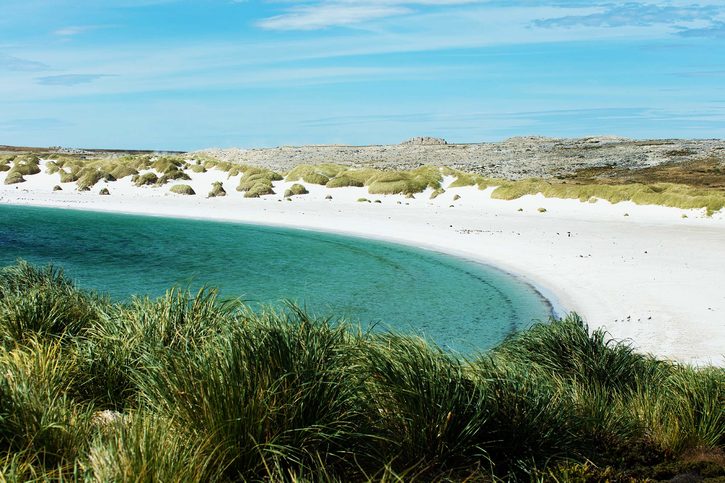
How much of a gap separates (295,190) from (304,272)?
2217 centimetres

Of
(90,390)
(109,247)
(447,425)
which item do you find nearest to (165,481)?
(447,425)

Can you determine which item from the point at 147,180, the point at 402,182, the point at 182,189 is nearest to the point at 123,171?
the point at 147,180

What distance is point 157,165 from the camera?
45281mm

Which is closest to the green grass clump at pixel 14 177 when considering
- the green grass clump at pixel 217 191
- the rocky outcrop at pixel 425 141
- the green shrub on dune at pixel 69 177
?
the green shrub on dune at pixel 69 177

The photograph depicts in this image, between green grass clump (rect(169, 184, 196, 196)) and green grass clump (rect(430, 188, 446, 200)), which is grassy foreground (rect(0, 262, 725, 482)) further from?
green grass clump (rect(169, 184, 196, 196))

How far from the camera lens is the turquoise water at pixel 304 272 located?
12.6 meters

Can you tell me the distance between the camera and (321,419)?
13.0 ft

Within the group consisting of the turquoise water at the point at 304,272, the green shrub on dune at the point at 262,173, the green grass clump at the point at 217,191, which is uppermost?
the green shrub on dune at the point at 262,173

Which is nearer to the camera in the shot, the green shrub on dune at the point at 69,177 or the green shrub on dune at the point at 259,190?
the green shrub on dune at the point at 259,190

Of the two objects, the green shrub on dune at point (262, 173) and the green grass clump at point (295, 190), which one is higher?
the green shrub on dune at point (262, 173)

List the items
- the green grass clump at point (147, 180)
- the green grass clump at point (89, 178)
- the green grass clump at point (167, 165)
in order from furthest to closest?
the green grass clump at point (167, 165)
the green grass clump at point (89, 178)
the green grass clump at point (147, 180)

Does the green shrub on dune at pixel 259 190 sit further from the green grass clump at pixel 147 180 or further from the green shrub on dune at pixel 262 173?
the green grass clump at pixel 147 180

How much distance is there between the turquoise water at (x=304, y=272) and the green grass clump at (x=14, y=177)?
2142cm

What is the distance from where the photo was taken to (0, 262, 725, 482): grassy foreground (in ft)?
11.9
